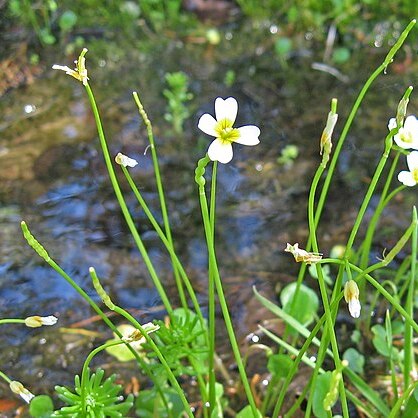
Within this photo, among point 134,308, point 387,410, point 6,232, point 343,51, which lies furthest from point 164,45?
point 387,410

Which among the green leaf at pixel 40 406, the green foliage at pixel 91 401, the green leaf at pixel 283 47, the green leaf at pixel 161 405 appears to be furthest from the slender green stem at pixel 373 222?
the green leaf at pixel 283 47

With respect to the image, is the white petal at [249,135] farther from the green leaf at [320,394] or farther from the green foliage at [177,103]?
the green foliage at [177,103]

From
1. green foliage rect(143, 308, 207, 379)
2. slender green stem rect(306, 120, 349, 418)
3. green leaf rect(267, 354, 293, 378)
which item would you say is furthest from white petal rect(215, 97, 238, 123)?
green leaf rect(267, 354, 293, 378)

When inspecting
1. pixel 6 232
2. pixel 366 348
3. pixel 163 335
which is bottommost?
pixel 366 348

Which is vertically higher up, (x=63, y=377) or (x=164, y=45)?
(x=164, y=45)

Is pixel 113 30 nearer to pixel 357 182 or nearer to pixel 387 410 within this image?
pixel 357 182

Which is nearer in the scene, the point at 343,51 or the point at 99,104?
the point at 99,104

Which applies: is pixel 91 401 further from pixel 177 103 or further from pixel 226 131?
pixel 177 103

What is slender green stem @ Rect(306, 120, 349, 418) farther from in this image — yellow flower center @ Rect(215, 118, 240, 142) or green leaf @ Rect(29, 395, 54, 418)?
green leaf @ Rect(29, 395, 54, 418)
